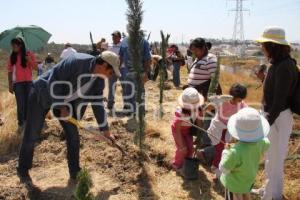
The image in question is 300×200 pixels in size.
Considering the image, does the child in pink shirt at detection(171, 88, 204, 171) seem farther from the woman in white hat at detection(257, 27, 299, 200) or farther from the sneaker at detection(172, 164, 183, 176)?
the woman in white hat at detection(257, 27, 299, 200)

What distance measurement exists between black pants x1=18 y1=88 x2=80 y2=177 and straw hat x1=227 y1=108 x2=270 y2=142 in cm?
206

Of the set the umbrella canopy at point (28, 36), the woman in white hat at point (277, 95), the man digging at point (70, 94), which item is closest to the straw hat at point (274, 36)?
the woman in white hat at point (277, 95)

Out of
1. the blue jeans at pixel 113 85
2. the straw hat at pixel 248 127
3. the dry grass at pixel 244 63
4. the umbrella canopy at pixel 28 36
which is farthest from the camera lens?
the dry grass at pixel 244 63

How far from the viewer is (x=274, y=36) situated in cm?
375

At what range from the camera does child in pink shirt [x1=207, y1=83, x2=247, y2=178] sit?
4.47 meters

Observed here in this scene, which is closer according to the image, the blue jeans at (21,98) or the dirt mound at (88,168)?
the dirt mound at (88,168)

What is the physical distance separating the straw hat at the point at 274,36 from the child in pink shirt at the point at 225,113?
2.67 ft

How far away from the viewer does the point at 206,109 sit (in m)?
5.11

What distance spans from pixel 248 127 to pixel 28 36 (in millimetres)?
6087

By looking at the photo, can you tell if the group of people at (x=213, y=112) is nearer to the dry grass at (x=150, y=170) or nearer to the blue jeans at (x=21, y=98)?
the dry grass at (x=150, y=170)

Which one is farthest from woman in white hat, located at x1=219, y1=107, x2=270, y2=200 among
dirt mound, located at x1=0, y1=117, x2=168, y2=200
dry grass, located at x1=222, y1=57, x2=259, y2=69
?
dry grass, located at x1=222, y1=57, x2=259, y2=69

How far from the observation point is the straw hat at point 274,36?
12.2 feet

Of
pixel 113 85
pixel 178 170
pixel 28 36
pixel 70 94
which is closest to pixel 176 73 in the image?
pixel 113 85

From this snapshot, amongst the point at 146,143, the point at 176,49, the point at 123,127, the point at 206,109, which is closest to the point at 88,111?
the point at 123,127
